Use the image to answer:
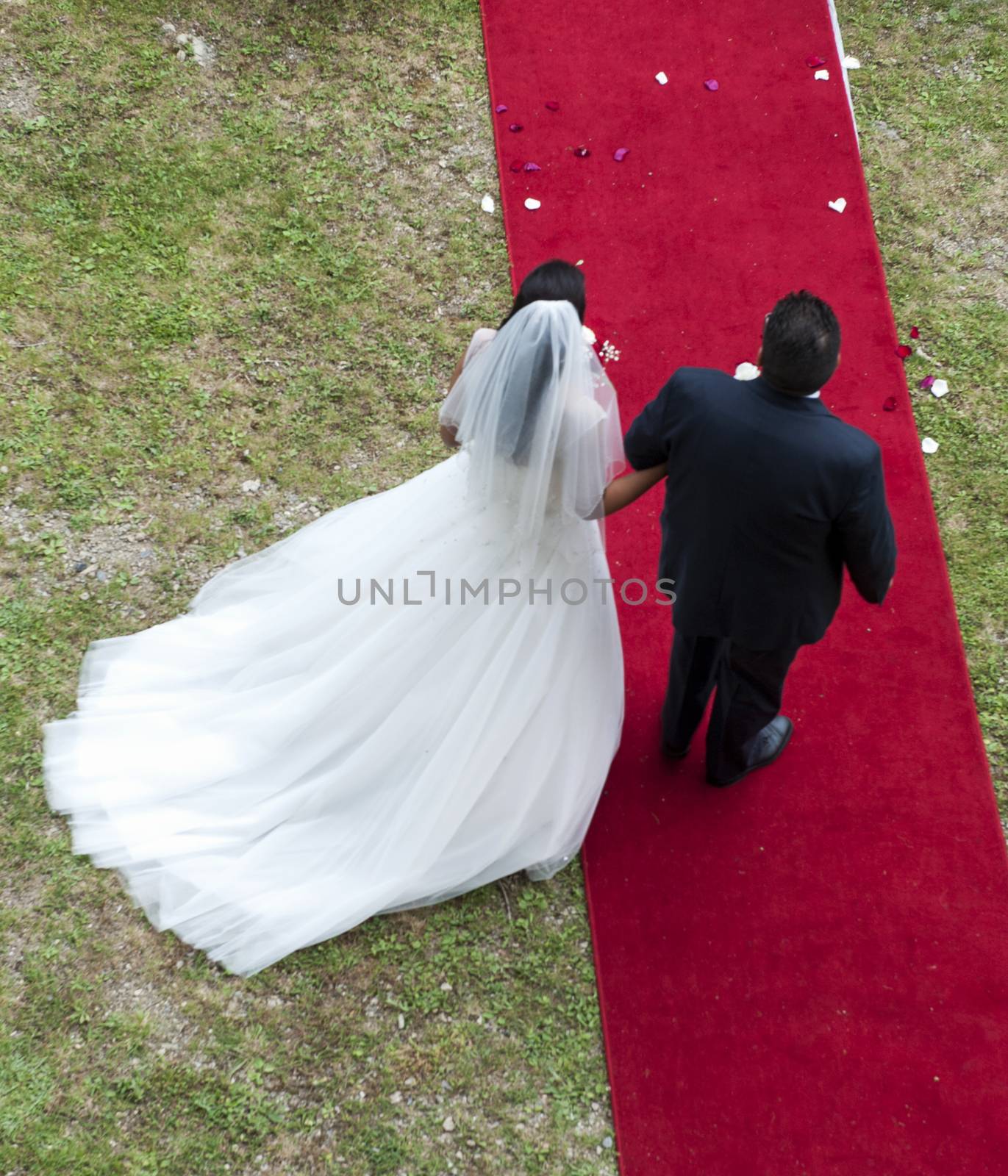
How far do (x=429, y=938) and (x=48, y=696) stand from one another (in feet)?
4.50

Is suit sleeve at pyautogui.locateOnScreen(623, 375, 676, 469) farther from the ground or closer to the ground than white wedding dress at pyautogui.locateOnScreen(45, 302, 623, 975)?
farther from the ground

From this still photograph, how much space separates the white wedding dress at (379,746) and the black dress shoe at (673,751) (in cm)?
24

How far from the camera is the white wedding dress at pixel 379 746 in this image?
256 cm

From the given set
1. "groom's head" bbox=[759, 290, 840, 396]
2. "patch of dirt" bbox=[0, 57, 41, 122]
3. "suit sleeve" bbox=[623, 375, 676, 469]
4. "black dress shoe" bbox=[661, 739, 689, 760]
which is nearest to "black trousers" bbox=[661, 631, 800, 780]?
"black dress shoe" bbox=[661, 739, 689, 760]

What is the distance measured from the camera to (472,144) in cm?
447

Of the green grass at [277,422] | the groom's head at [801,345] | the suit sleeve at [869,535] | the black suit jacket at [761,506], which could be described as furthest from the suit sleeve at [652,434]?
the green grass at [277,422]

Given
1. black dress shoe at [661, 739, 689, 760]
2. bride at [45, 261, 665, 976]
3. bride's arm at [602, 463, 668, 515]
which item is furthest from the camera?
black dress shoe at [661, 739, 689, 760]

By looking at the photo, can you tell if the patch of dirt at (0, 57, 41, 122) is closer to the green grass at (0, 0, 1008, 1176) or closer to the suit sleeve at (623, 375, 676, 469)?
the green grass at (0, 0, 1008, 1176)

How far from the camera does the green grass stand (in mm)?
2553

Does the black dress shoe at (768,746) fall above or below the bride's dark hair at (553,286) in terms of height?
below

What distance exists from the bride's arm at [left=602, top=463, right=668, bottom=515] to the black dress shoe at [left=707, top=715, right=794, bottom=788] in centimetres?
97

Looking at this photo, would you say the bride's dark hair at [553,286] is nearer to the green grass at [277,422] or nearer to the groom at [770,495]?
the groom at [770,495]

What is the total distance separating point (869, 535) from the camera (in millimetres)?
2107

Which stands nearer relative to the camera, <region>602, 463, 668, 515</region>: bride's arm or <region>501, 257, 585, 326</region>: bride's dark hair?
<region>501, 257, 585, 326</region>: bride's dark hair
